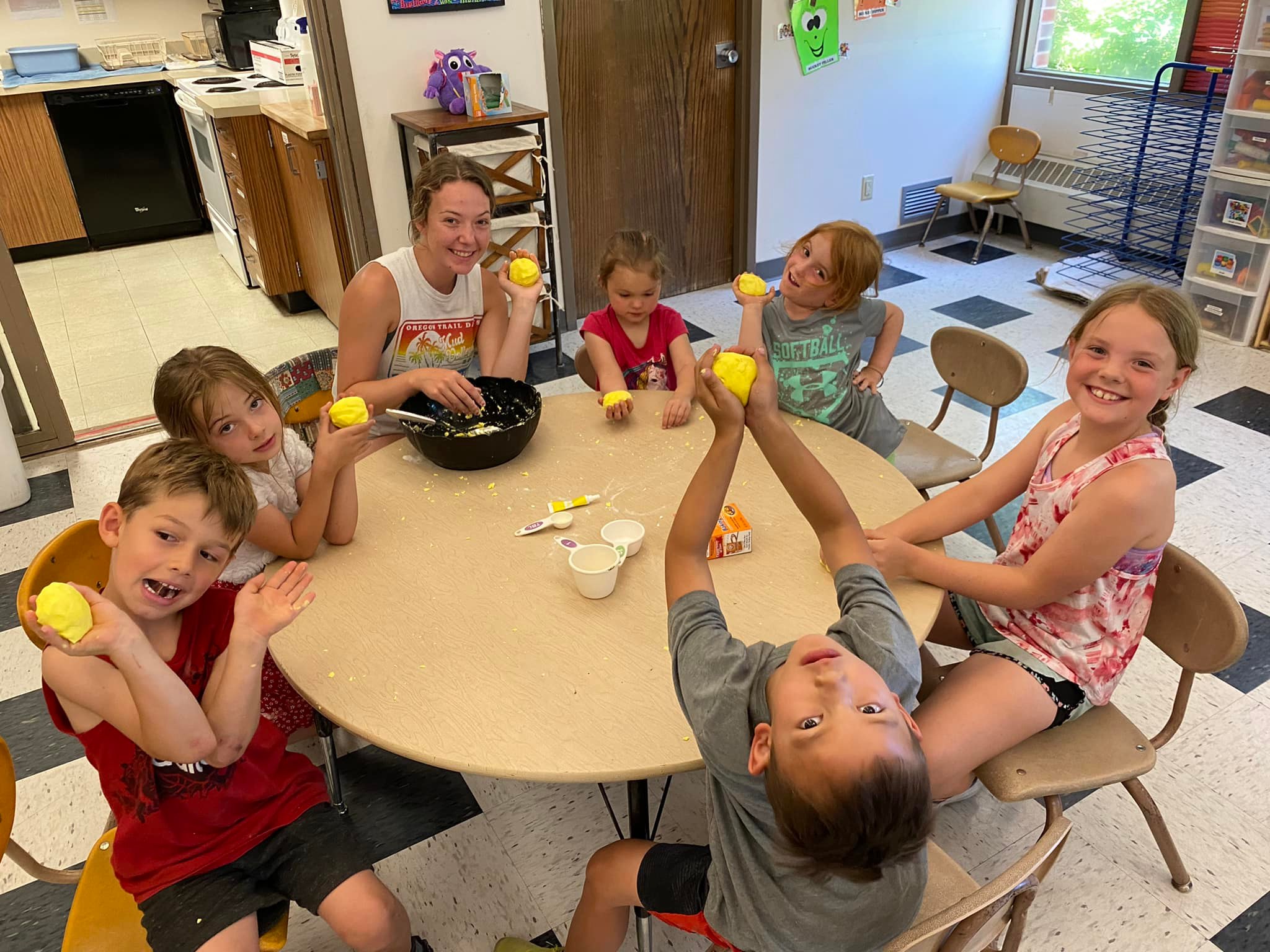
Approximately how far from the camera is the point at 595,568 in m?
1.42

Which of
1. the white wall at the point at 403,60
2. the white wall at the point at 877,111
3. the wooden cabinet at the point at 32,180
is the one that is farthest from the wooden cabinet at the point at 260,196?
the white wall at the point at 877,111

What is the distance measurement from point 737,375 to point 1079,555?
649mm

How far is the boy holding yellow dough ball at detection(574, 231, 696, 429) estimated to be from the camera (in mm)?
2141

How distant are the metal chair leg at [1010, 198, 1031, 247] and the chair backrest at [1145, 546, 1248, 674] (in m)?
3.95

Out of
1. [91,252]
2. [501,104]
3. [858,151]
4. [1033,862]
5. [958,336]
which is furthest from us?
[91,252]

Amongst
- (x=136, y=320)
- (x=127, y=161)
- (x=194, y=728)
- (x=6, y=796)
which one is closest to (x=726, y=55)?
(x=136, y=320)

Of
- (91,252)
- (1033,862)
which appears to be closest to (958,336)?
(1033,862)

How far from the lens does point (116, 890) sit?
1247mm

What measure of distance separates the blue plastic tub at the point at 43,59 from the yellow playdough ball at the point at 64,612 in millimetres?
5775

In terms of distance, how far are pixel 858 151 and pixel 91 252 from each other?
15.7ft

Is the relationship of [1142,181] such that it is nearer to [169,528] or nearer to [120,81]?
[169,528]

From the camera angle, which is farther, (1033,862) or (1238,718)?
(1238,718)

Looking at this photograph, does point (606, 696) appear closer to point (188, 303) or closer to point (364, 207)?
point (364, 207)

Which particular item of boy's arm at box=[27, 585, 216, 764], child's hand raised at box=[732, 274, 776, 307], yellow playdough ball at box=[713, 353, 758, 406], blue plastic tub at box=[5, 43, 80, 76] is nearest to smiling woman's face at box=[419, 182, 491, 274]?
child's hand raised at box=[732, 274, 776, 307]
